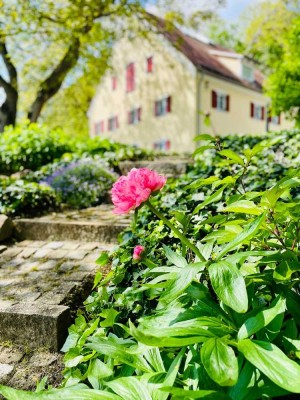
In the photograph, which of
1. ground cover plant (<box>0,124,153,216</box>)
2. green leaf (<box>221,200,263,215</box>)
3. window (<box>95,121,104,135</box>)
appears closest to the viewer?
green leaf (<box>221,200,263,215</box>)

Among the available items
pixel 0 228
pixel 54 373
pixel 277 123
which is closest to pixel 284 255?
pixel 54 373

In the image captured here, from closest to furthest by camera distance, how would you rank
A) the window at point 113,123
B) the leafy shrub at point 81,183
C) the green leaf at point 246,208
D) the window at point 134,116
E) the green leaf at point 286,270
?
the green leaf at point 286,270, the green leaf at point 246,208, the leafy shrub at point 81,183, the window at point 134,116, the window at point 113,123

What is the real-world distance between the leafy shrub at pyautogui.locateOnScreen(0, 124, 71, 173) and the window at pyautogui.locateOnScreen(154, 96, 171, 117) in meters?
12.7

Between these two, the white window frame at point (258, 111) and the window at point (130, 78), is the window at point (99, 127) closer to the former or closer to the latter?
the window at point (130, 78)

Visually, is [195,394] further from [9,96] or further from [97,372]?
[9,96]

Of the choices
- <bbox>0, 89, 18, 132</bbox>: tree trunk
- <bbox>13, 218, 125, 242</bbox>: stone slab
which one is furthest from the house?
<bbox>13, 218, 125, 242</bbox>: stone slab

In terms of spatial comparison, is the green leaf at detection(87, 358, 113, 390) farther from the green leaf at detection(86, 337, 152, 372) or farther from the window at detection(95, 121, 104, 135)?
the window at detection(95, 121, 104, 135)

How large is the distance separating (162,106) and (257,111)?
6084 millimetres

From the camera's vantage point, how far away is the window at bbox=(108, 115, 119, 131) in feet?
81.4

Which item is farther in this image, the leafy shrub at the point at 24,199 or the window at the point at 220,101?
the window at the point at 220,101

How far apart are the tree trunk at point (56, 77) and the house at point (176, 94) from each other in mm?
4368

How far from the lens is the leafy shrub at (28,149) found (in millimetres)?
7691

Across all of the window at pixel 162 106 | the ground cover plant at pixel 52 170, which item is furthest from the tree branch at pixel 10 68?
the window at pixel 162 106

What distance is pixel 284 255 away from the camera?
156 cm
